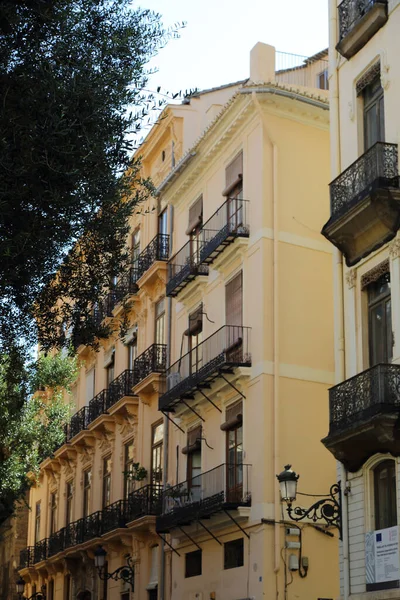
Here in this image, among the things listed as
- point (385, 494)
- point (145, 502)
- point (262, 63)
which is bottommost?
point (385, 494)

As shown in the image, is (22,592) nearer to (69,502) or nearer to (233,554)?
(69,502)

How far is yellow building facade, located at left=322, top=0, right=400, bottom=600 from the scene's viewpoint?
17.9 m

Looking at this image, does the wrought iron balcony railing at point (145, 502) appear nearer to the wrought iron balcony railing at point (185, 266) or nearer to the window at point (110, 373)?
the wrought iron balcony railing at point (185, 266)

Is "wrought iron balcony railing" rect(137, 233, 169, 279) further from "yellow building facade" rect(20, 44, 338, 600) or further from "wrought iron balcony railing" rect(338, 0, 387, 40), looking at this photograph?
"wrought iron balcony railing" rect(338, 0, 387, 40)

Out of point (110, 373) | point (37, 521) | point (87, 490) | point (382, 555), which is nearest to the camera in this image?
point (382, 555)

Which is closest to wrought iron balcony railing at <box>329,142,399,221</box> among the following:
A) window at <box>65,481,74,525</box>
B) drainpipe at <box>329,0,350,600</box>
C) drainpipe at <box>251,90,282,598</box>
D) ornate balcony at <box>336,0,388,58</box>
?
drainpipe at <box>329,0,350,600</box>

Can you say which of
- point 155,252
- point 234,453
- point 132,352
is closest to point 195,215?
point 155,252

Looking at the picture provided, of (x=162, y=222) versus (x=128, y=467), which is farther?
(x=128, y=467)

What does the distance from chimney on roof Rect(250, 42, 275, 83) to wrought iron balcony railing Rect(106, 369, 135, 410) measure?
10367 millimetres

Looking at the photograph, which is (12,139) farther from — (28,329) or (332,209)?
(332,209)

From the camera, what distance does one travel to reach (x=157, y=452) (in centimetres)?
3131

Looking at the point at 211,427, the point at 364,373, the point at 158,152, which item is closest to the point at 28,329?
the point at 364,373

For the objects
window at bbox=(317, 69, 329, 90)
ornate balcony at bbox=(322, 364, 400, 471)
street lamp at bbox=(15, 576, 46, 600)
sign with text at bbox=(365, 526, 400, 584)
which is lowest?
sign with text at bbox=(365, 526, 400, 584)

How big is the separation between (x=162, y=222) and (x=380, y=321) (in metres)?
15.4
